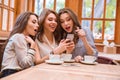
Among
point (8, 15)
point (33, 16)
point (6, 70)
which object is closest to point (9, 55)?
point (6, 70)

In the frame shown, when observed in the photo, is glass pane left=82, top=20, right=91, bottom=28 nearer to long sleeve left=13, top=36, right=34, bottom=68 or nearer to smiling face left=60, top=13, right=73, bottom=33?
smiling face left=60, top=13, right=73, bottom=33

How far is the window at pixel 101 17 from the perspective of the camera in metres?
3.46

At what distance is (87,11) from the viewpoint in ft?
11.7

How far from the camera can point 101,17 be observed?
11.5 feet

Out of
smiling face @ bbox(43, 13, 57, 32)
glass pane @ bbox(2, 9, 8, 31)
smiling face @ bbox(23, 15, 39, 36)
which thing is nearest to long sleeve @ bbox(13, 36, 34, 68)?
smiling face @ bbox(23, 15, 39, 36)

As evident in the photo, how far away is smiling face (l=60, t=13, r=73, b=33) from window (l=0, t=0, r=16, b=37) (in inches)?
42.2

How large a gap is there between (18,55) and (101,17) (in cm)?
216

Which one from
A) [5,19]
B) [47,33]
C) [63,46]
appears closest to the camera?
[63,46]

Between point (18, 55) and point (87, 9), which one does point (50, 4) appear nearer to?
point (87, 9)

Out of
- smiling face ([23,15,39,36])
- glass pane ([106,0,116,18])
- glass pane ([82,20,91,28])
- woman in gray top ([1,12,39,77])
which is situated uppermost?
glass pane ([106,0,116,18])

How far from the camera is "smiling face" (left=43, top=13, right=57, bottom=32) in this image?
2.07 m

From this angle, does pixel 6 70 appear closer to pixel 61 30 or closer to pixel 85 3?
pixel 61 30

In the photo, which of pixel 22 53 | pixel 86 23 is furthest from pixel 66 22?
pixel 86 23

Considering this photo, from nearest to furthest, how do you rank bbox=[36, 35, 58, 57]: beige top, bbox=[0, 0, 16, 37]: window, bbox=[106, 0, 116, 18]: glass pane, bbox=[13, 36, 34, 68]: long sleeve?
bbox=[13, 36, 34, 68]: long sleeve < bbox=[36, 35, 58, 57]: beige top < bbox=[0, 0, 16, 37]: window < bbox=[106, 0, 116, 18]: glass pane
